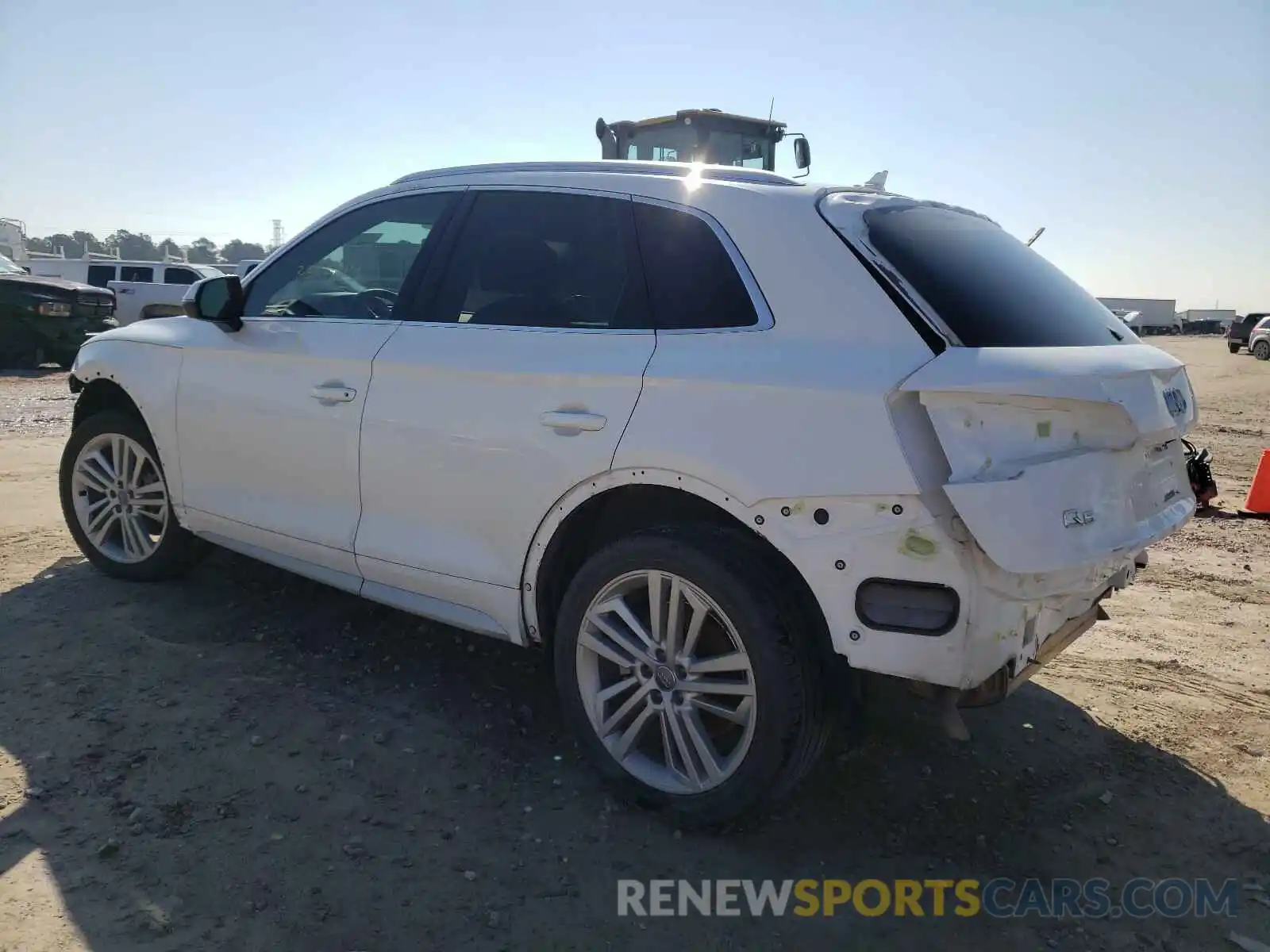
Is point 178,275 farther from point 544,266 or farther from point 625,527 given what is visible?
point 625,527

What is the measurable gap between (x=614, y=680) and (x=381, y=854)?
0.86 meters

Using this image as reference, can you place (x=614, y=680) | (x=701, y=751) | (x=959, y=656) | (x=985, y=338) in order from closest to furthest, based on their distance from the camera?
(x=959, y=656) < (x=985, y=338) < (x=701, y=751) < (x=614, y=680)

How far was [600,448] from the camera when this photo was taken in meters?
2.87

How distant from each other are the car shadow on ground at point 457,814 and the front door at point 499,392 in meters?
0.55

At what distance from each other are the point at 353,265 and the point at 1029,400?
2.73m

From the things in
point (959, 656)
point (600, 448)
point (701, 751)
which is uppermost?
point (600, 448)

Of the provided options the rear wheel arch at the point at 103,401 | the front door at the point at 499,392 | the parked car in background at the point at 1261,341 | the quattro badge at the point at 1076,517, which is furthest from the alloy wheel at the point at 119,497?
the parked car in background at the point at 1261,341

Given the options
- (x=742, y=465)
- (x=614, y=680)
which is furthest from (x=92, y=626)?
(x=742, y=465)

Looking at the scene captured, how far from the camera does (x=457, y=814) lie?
9.50ft

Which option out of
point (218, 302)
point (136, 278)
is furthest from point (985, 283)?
point (136, 278)

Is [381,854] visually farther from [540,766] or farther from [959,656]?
[959,656]

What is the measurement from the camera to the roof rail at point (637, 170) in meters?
3.06

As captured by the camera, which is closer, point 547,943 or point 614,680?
point 547,943

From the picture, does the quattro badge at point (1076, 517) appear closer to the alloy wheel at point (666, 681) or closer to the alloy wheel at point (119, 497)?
the alloy wheel at point (666, 681)
